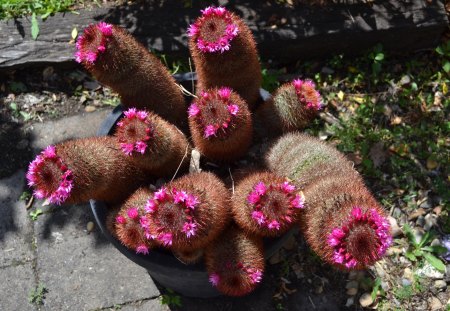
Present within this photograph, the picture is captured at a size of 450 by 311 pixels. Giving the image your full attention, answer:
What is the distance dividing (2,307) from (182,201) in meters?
1.86

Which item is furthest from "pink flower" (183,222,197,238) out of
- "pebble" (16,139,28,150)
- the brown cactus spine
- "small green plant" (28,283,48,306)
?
"pebble" (16,139,28,150)

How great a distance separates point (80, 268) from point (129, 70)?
1478 millimetres

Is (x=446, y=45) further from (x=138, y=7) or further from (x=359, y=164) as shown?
(x=138, y=7)

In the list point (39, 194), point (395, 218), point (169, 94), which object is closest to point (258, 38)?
point (169, 94)

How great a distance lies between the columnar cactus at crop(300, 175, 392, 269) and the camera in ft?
5.93

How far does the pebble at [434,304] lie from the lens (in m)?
3.05

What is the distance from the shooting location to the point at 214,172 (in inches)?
102

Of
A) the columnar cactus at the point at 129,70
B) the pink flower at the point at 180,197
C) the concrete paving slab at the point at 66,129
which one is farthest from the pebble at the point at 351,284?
the concrete paving slab at the point at 66,129

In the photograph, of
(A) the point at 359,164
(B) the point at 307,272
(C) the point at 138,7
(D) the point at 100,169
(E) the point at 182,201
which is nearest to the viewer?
(E) the point at 182,201

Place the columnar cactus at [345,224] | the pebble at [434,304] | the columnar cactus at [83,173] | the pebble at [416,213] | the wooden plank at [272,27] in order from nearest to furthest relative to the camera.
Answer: the columnar cactus at [345,224]
the columnar cactus at [83,173]
the pebble at [434,304]
the pebble at [416,213]
the wooden plank at [272,27]

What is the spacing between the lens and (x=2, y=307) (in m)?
3.16

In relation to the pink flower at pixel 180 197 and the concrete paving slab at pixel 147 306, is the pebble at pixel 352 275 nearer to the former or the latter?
the concrete paving slab at pixel 147 306

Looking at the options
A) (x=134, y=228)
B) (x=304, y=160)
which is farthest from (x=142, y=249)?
(x=304, y=160)

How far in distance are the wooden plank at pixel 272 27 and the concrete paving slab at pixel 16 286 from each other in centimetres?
139
